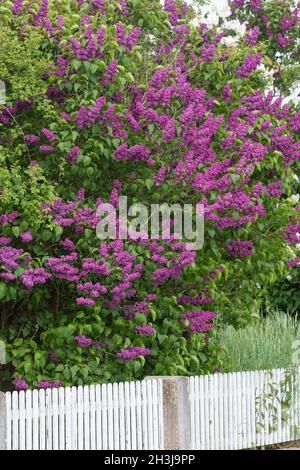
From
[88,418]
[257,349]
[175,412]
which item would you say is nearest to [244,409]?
[257,349]

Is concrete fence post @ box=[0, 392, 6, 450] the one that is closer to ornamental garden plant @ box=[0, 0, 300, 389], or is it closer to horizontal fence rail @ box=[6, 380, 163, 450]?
horizontal fence rail @ box=[6, 380, 163, 450]

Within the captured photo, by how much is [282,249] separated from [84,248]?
2504 millimetres

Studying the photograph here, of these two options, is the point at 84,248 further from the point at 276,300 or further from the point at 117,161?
the point at 276,300

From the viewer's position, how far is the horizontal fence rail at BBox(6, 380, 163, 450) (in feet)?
24.5

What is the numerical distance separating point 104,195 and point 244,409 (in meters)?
2.68

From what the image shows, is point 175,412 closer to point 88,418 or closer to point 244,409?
point 88,418

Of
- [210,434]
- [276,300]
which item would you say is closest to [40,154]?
[210,434]

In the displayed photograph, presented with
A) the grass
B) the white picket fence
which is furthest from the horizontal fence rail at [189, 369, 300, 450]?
the grass

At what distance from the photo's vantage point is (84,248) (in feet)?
27.8

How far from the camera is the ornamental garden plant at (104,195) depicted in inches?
328

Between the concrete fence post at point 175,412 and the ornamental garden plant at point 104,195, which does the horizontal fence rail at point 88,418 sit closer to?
the concrete fence post at point 175,412

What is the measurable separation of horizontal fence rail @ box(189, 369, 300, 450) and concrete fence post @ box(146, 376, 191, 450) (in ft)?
1.47
